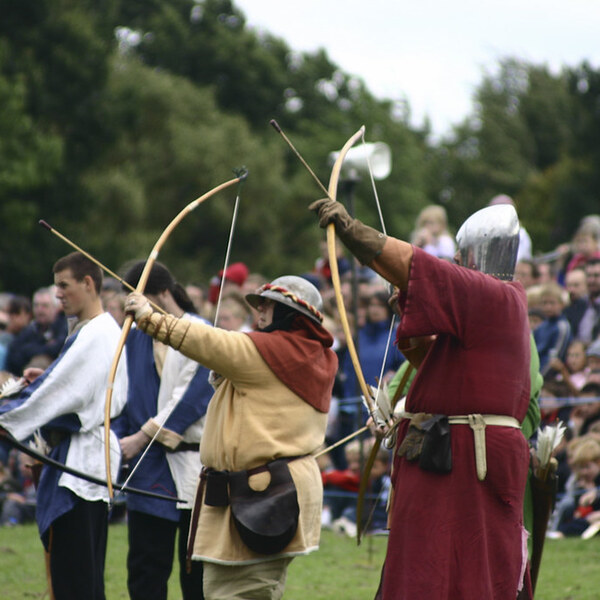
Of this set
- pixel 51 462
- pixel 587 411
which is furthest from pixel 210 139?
pixel 51 462

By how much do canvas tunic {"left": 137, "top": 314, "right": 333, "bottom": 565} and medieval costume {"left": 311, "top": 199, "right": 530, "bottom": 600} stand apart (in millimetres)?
620

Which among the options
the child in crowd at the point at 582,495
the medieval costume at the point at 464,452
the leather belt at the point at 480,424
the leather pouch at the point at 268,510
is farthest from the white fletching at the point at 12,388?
the child in crowd at the point at 582,495

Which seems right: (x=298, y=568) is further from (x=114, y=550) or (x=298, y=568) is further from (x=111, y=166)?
(x=111, y=166)

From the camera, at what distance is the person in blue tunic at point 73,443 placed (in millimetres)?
5332

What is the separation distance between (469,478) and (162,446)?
2.14 m

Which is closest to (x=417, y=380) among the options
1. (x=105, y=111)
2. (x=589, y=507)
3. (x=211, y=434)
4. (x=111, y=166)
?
(x=211, y=434)

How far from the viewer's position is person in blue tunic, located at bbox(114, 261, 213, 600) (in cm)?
574

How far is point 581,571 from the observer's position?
7457mm

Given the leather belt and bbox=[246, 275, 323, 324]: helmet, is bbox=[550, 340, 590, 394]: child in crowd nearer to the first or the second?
bbox=[246, 275, 323, 324]: helmet

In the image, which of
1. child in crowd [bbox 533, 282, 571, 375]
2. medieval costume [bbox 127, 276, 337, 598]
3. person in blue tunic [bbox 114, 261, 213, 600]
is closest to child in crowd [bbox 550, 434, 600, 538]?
child in crowd [bbox 533, 282, 571, 375]

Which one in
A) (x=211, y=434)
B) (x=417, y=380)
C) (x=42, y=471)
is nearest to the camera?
(x=417, y=380)

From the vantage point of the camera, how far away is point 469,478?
4.32m

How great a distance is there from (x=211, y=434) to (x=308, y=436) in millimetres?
451

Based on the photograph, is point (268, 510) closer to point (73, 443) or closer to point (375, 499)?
point (73, 443)
